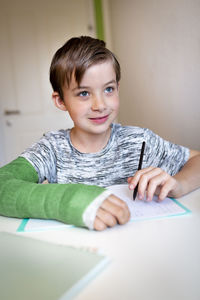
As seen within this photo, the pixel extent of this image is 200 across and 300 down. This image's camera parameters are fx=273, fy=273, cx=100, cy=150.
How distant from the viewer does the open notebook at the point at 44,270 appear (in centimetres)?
33

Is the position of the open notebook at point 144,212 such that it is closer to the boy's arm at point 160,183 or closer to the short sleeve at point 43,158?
the boy's arm at point 160,183

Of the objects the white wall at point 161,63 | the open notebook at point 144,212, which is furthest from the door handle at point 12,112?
the open notebook at point 144,212

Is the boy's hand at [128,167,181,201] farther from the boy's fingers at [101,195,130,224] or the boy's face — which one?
the boy's face

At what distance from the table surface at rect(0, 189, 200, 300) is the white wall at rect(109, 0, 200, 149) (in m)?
1.23

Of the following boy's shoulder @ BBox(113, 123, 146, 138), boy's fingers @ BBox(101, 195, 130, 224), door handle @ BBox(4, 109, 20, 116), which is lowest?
door handle @ BBox(4, 109, 20, 116)

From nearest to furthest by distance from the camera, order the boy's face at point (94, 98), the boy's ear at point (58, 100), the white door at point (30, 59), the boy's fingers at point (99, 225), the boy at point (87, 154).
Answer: the boy's fingers at point (99, 225) < the boy at point (87, 154) < the boy's face at point (94, 98) < the boy's ear at point (58, 100) < the white door at point (30, 59)

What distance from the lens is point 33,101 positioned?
9.04 feet

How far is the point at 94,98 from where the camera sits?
0.90 metres

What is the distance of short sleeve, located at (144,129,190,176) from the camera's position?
99cm

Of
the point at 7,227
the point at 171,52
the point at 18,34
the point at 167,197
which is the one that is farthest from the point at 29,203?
the point at 18,34

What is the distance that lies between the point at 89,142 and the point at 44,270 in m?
0.70

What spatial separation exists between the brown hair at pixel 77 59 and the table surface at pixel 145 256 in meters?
0.52

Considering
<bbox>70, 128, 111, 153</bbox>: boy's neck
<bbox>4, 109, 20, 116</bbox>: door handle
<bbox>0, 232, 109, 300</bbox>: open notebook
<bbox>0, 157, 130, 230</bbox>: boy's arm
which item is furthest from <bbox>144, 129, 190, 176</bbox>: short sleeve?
<bbox>4, 109, 20, 116</bbox>: door handle

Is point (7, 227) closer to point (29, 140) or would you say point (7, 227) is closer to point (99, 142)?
point (99, 142)
